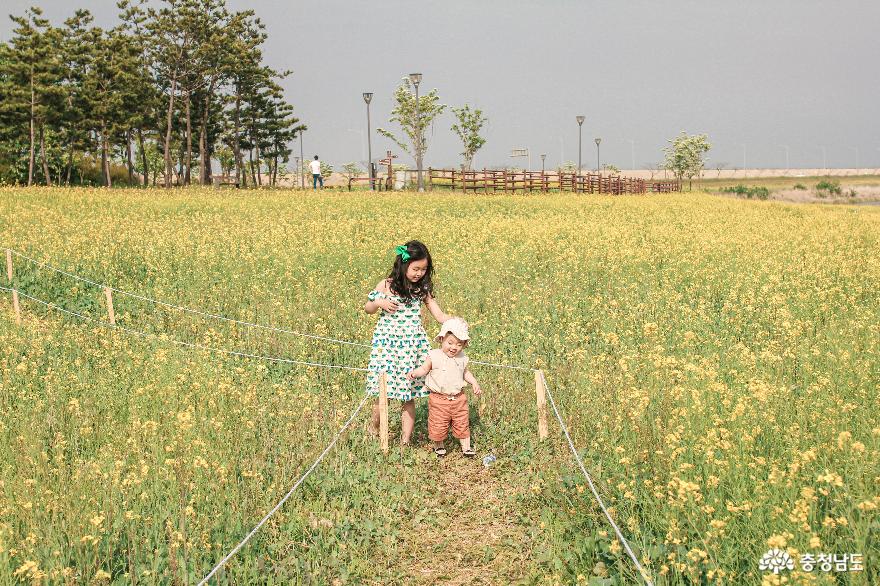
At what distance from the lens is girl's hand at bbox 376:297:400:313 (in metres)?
6.71

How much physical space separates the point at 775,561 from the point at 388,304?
3858 mm

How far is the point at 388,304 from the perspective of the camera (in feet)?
22.0

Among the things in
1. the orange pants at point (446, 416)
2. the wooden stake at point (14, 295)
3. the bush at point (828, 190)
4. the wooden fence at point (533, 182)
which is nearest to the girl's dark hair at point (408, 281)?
the orange pants at point (446, 416)

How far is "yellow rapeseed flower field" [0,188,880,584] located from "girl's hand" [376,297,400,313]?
3.62 feet

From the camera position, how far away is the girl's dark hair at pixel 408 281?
21.7 feet

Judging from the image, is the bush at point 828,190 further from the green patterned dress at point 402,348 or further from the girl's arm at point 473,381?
the girl's arm at point 473,381

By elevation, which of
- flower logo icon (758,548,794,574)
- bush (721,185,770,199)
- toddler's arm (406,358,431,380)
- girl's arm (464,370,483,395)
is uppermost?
bush (721,185,770,199)

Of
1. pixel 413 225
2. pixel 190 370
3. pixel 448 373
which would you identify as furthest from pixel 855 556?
pixel 413 225

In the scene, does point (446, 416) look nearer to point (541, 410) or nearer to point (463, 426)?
point (463, 426)

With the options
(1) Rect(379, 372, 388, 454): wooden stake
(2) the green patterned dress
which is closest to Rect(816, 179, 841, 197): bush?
(2) the green patterned dress

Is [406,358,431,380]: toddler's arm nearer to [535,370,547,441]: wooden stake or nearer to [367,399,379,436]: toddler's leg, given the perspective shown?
[367,399,379,436]: toddler's leg

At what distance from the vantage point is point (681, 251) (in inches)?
639

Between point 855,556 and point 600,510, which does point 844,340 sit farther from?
point 855,556

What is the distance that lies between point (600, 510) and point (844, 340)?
4306mm
